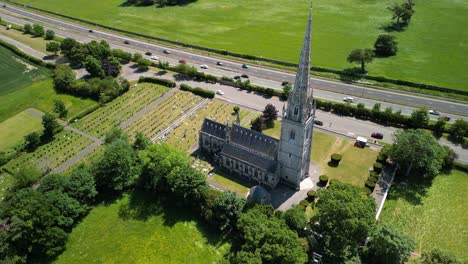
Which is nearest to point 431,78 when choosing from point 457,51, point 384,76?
point 384,76

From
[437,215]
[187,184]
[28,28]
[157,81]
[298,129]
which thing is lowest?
[437,215]

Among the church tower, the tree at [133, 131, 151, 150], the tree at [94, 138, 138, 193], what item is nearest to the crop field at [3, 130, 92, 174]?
the tree at [133, 131, 151, 150]

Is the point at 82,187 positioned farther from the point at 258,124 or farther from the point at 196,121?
the point at 258,124

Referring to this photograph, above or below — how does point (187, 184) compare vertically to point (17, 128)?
above

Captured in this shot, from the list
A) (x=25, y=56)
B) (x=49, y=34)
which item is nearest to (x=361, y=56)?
(x=25, y=56)

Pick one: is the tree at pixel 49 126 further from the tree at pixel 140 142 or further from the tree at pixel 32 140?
the tree at pixel 140 142

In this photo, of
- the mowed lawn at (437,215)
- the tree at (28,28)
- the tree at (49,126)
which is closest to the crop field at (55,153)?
the tree at (49,126)

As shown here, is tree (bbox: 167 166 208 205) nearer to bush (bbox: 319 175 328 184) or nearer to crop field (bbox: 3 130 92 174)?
bush (bbox: 319 175 328 184)
